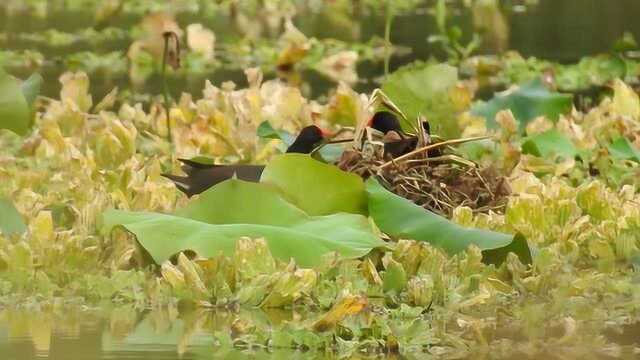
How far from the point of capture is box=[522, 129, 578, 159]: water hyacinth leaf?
16.2ft

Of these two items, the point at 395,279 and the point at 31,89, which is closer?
the point at 395,279

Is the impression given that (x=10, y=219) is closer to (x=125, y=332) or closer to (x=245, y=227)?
(x=245, y=227)

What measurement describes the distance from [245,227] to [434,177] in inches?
29.4

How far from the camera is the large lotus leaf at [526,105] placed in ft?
18.2

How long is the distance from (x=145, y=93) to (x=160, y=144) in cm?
227

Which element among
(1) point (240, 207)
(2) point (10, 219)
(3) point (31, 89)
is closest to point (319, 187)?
(1) point (240, 207)

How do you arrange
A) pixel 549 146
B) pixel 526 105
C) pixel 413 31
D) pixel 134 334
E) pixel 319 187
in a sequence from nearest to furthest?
pixel 134 334 → pixel 319 187 → pixel 549 146 → pixel 526 105 → pixel 413 31

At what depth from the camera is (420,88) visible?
4.65 m

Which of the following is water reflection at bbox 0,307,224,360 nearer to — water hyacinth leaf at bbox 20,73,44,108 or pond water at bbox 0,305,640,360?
pond water at bbox 0,305,640,360

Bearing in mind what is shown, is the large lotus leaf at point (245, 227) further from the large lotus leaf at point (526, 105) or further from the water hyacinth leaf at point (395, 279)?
the large lotus leaf at point (526, 105)

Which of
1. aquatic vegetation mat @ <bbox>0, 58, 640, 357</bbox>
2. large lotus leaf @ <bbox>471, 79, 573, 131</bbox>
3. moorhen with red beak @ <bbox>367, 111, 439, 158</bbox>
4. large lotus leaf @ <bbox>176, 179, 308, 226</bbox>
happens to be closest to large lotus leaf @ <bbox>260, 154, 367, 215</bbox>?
aquatic vegetation mat @ <bbox>0, 58, 640, 357</bbox>

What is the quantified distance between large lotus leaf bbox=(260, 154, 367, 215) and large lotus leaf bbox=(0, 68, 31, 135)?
2.38 ft

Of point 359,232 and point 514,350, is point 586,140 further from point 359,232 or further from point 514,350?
point 514,350

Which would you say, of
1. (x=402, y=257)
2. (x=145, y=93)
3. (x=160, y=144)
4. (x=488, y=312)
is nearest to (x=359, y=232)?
(x=402, y=257)
